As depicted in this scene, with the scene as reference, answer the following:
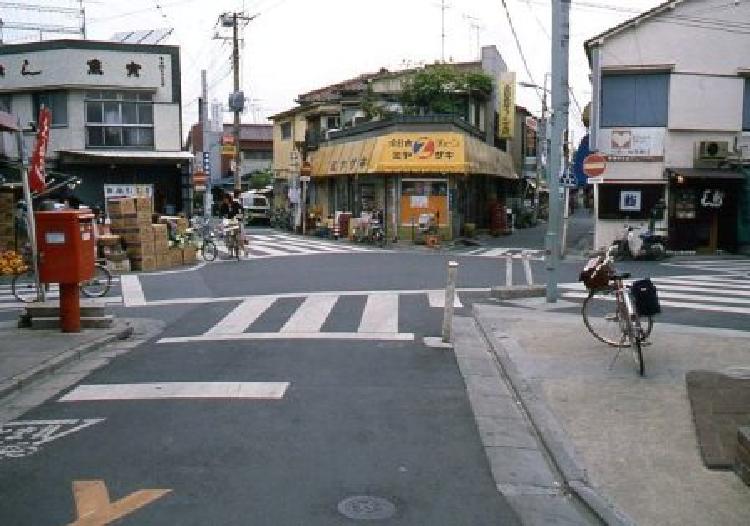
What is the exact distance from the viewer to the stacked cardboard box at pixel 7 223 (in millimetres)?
19406

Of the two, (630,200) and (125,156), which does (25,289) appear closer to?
(125,156)

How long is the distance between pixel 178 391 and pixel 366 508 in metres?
3.43

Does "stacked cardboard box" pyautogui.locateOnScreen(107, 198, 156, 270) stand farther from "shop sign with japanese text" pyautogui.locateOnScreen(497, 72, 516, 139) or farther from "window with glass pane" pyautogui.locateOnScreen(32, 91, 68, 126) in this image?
"shop sign with japanese text" pyautogui.locateOnScreen(497, 72, 516, 139)

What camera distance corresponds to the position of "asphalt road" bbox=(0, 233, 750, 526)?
194 inches

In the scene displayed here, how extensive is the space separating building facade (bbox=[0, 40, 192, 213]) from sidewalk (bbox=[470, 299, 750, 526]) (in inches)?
849

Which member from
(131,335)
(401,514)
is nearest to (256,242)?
(131,335)

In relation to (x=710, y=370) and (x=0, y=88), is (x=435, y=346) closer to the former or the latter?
(x=710, y=370)

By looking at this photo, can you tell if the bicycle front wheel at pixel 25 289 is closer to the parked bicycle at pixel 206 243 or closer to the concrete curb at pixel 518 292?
the parked bicycle at pixel 206 243

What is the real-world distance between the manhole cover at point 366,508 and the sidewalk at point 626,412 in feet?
4.55

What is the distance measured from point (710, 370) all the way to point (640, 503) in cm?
394

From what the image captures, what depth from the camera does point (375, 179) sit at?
31.8m

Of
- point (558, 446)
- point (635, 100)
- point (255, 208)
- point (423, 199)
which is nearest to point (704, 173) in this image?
point (635, 100)

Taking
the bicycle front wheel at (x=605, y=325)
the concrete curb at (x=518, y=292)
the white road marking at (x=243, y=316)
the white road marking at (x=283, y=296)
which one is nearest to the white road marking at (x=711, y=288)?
the concrete curb at (x=518, y=292)

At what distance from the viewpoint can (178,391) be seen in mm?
7656
